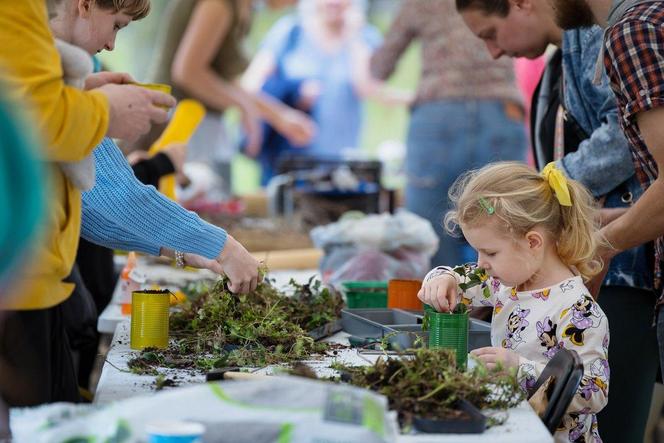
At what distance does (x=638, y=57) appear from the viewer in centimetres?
213

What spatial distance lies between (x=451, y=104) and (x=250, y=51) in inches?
202

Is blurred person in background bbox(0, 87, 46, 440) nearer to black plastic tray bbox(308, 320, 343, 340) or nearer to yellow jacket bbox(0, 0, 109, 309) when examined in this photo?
yellow jacket bbox(0, 0, 109, 309)

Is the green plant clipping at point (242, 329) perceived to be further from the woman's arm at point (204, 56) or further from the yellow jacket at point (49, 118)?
the woman's arm at point (204, 56)

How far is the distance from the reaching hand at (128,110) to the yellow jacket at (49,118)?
0.18ft

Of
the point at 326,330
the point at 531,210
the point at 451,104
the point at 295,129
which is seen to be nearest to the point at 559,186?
the point at 531,210

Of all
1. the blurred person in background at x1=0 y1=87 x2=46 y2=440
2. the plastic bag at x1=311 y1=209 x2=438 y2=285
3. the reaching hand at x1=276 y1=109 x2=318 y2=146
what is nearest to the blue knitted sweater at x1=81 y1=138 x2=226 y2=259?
the blurred person in background at x1=0 y1=87 x2=46 y2=440

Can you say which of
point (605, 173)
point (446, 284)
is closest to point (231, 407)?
point (446, 284)

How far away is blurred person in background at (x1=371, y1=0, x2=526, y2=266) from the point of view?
4.59 meters

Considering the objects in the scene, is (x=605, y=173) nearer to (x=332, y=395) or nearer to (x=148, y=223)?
(x=148, y=223)

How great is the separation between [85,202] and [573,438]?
119cm

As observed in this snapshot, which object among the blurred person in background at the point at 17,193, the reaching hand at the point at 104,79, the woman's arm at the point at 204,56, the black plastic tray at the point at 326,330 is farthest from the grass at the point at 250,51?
the blurred person in background at the point at 17,193

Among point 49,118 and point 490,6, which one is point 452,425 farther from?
point 490,6

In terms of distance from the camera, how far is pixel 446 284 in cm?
234

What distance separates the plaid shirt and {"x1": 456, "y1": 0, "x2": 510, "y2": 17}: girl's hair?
1.91ft
